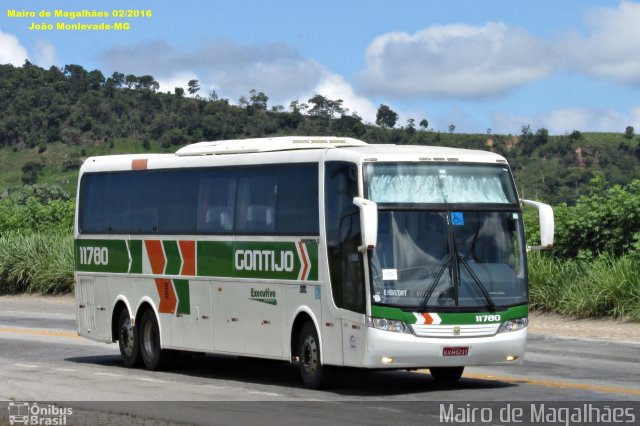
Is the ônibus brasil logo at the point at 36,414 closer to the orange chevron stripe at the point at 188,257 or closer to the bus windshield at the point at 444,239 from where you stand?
the bus windshield at the point at 444,239

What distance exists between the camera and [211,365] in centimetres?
2089

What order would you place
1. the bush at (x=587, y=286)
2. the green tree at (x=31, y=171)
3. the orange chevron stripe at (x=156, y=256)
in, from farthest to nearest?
the green tree at (x=31, y=171), the bush at (x=587, y=286), the orange chevron stripe at (x=156, y=256)

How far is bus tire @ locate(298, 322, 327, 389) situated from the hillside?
82.8 meters

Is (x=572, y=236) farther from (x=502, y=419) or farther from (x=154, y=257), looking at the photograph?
(x=502, y=419)

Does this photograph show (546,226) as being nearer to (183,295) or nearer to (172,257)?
(183,295)

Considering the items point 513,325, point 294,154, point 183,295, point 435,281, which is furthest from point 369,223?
point 183,295

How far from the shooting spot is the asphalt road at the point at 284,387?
14047 millimetres

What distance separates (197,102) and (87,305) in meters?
121

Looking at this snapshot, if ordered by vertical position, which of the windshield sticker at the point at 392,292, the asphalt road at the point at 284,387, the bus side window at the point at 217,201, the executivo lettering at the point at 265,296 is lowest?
the asphalt road at the point at 284,387

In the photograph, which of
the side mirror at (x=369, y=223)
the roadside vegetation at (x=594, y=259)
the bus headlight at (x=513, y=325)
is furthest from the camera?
the roadside vegetation at (x=594, y=259)

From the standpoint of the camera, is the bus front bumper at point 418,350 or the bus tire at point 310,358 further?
the bus tire at point 310,358

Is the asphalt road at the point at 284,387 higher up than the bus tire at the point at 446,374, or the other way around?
the bus tire at the point at 446,374

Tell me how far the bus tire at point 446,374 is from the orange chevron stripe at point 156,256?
15.4 feet

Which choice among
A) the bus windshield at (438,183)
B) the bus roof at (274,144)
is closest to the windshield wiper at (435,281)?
the bus windshield at (438,183)
